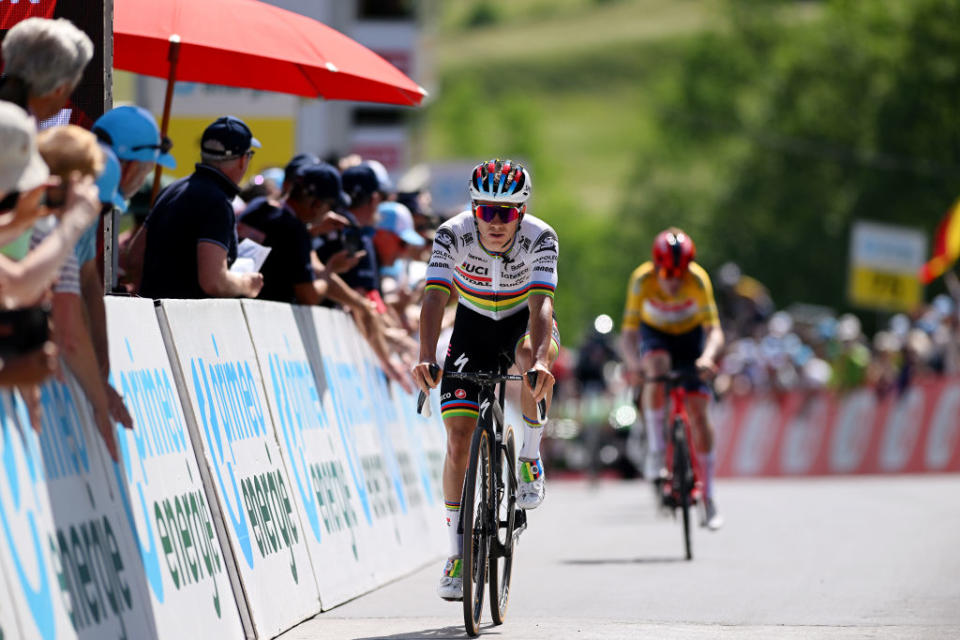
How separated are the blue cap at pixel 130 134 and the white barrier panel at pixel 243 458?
1.03 m

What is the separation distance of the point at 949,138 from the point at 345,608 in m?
58.6

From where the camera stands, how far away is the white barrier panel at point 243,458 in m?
7.57

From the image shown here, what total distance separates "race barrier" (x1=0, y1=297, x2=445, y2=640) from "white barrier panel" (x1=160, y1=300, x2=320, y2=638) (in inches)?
0.5

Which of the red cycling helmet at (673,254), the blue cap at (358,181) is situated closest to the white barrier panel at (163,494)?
the blue cap at (358,181)

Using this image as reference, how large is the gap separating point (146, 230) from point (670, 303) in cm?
550

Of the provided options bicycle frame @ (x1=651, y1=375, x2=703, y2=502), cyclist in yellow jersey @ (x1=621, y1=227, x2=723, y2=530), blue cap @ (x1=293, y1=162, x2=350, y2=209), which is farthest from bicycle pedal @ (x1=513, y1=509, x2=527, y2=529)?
cyclist in yellow jersey @ (x1=621, y1=227, x2=723, y2=530)

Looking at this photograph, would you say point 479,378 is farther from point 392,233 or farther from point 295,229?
point 392,233

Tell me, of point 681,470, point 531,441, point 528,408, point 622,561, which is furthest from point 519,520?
point 681,470

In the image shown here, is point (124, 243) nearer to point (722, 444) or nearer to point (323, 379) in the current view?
point (323, 379)

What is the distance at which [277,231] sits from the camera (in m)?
9.95

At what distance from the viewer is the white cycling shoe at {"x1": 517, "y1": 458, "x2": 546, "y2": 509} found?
8.62 metres

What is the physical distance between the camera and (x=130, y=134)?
6453 millimetres

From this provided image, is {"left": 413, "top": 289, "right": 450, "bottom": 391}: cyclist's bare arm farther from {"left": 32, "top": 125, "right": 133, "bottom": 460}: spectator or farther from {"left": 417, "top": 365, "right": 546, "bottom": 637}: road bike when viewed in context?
{"left": 32, "top": 125, "right": 133, "bottom": 460}: spectator

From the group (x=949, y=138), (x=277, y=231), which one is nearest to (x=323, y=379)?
(x=277, y=231)
